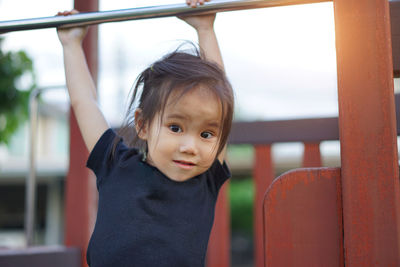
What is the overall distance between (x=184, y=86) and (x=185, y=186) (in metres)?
0.23

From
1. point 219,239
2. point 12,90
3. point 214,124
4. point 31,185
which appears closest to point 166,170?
point 214,124

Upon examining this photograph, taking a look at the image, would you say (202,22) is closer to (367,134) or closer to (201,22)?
(201,22)

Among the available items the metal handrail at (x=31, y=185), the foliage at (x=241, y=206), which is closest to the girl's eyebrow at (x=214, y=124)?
the metal handrail at (x=31, y=185)

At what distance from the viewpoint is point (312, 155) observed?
1.96 m

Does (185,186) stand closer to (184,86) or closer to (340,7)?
(184,86)

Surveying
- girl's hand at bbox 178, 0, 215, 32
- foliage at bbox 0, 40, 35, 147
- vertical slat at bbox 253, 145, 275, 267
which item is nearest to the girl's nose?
girl's hand at bbox 178, 0, 215, 32

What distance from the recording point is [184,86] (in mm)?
972

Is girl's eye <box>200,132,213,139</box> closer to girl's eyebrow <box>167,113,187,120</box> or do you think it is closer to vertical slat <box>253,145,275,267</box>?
girl's eyebrow <box>167,113,187,120</box>

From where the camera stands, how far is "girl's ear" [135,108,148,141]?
1.05 metres

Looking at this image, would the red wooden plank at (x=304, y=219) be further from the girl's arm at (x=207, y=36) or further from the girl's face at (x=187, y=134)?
the girl's arm at (x=207, y=36)

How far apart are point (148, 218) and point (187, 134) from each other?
21 centimetres

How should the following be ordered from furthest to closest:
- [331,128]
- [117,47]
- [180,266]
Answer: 1. [117,47]
2. [331,128]
3. [180,266]

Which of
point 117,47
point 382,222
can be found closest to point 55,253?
point 382,222

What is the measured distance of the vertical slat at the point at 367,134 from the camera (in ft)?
2.46
